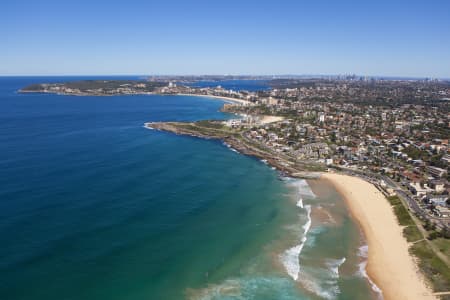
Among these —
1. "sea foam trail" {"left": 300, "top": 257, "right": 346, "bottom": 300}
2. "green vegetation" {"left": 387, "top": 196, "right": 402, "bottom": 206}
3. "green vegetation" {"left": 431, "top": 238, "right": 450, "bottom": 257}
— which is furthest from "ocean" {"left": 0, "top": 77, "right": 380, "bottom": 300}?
"green vegetation" {"left": 431, "top": 238, "right": 450, "bottom": 257}

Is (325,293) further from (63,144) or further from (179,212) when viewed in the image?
(63,144)

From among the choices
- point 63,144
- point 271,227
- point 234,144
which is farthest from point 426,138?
point 63,144

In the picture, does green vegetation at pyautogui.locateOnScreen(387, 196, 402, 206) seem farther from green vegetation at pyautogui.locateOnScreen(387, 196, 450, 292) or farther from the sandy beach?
green vegetation at pyautogui.locateOnScreen(387, 196, 450, 292)

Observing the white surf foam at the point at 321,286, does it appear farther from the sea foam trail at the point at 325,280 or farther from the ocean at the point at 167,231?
the ocean at the point at 167,231

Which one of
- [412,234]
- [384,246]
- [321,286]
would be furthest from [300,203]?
[321,286]

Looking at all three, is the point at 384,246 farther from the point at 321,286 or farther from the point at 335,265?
the point at 321,286

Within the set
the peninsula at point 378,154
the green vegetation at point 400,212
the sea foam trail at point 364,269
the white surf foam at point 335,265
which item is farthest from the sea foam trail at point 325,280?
the green vegetation at point 400,212
